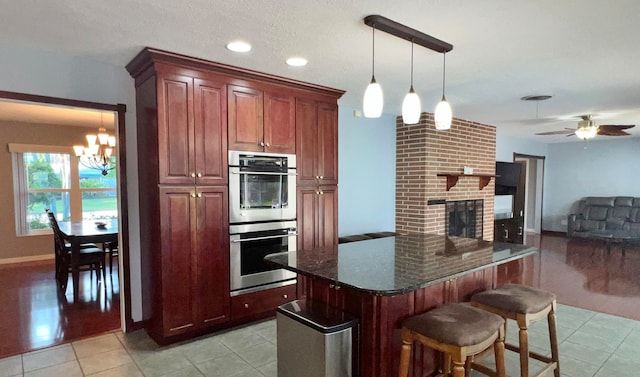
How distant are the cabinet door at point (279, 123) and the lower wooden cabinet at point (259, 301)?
129cm

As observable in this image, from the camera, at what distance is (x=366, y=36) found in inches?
91.1

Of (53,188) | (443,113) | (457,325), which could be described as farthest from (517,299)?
(53,188)

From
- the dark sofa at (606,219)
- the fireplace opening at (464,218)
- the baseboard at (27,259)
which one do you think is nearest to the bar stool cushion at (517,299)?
the fireplace opening at (464,218)

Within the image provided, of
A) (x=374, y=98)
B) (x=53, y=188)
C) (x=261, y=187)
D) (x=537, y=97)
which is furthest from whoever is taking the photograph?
(x=53, y=188)

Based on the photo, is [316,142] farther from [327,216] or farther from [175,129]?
[175,129]

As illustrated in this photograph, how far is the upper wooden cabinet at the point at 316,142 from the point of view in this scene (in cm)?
351

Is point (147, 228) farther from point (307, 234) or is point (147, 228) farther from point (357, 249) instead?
point (357, 249)

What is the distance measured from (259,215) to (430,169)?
263 cm

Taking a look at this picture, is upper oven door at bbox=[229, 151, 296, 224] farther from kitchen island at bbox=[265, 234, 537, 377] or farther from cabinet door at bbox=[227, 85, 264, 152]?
kitchen island at bbox=[265, 234, 537, 377]

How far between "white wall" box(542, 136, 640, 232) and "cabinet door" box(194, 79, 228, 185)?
26.2ft

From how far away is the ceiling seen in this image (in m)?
1.93

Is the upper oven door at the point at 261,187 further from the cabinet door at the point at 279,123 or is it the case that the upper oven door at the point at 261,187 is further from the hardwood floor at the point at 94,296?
the hardwood floor at the point at 94,296

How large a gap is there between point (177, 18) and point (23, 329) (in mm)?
3017

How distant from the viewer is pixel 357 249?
8.11 feet
